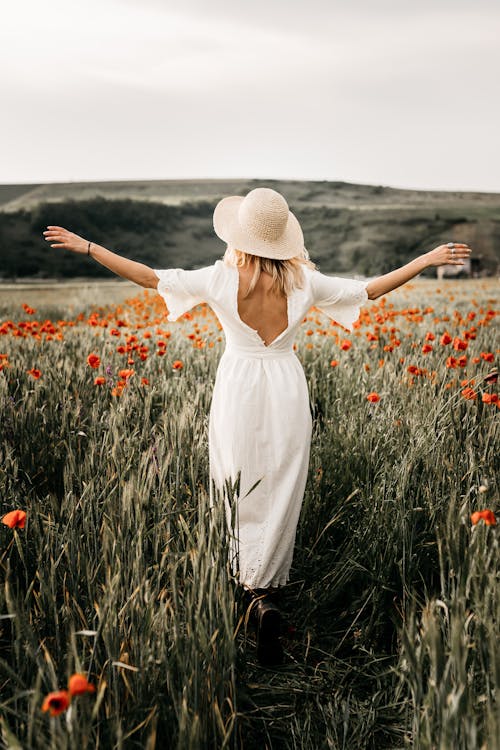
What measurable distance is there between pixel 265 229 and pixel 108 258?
23.3 inches

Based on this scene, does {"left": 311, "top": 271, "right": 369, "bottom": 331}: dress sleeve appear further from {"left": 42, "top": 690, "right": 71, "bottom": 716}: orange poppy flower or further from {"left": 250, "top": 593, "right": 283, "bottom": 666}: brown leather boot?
{"left": 42, "top": 690, "right": 71, "bottom": 716}: orange poppy flower

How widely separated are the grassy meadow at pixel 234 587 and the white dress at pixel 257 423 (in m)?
0.16

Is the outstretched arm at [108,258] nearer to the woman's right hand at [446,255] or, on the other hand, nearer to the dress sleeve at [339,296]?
the dress sleeve at [339,296]

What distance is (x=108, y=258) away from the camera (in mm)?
2326

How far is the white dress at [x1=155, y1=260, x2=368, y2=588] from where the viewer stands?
7.69 feet

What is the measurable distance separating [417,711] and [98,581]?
982mm

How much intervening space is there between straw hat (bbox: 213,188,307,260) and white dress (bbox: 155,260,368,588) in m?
0.12

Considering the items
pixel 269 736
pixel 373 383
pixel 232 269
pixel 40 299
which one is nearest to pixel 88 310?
pixel 40 299

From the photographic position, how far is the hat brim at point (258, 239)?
91.3 inches

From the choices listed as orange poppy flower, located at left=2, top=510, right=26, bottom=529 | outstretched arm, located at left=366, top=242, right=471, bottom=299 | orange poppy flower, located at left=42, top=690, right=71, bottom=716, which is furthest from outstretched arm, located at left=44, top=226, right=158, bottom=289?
orange poppy flower, located at left=42, top=690, right=71, bottom=716

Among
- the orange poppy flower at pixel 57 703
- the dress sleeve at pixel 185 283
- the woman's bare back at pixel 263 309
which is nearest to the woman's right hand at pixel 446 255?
the woman's bare back at pixel 263 309

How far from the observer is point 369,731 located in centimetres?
171

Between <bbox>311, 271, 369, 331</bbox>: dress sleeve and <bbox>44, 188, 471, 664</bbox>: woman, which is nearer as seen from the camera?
<bbox>44, 188, 471, 664</bbox>: woman

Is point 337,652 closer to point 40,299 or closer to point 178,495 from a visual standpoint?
point 178,495
